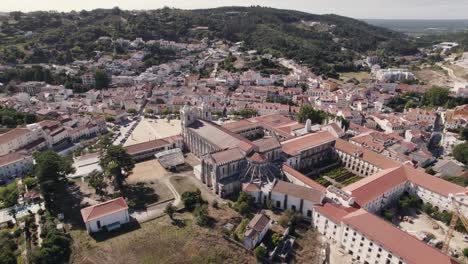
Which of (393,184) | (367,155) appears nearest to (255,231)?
(393,184)

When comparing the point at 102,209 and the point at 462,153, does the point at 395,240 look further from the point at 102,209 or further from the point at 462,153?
the point at 462,153

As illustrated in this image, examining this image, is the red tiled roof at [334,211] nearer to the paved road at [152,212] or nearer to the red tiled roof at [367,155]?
the red tiled roof at [367,155]

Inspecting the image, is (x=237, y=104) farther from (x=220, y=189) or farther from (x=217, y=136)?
(x=220, y=189)

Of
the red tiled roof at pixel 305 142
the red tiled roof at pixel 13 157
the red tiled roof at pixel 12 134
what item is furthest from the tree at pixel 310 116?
the red tiled roof at pixel 12 134

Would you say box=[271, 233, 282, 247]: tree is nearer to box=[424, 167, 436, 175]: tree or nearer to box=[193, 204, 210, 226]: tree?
box=[193, 204, 210, 226]: tree

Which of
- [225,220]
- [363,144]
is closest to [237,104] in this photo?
[363,144]

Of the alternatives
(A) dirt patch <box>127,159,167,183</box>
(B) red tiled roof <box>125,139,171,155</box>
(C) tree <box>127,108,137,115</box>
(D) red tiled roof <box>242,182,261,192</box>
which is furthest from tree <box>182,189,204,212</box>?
(C) tree <box>127,108,137,115</box>
